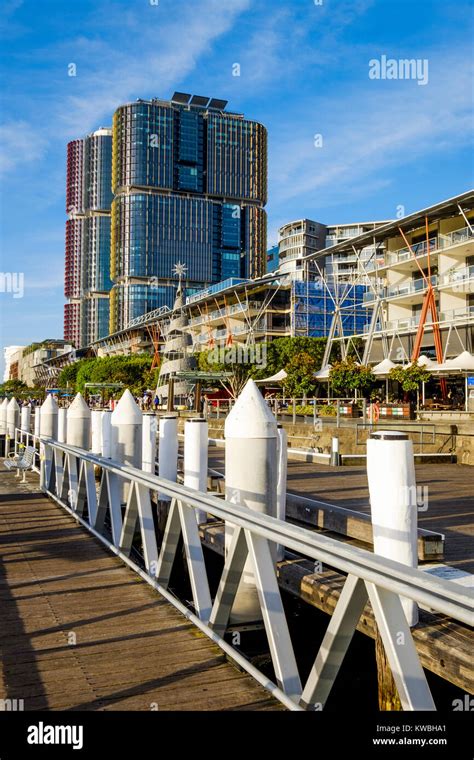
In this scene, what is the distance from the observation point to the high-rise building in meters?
168

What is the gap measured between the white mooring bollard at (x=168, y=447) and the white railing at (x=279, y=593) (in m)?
2.77

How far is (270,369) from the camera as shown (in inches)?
2506

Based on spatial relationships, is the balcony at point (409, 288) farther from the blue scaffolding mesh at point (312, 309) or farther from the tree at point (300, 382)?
the blue scaffolding mesh at point (312, 309)

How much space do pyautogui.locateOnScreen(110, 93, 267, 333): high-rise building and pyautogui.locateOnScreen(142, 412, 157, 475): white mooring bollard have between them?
15689 cm

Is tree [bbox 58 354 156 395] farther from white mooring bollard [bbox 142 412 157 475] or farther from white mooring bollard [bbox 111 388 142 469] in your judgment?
white mooring bollard [bbox 111 388 142 469]

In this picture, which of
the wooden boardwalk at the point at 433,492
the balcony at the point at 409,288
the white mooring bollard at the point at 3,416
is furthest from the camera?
the balcony at the point at 409,288

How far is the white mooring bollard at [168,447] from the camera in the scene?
31.9 ft

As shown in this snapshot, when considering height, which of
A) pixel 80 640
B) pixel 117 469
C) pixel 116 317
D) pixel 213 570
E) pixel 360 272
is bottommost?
pixel 213 570

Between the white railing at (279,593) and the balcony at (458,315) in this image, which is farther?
the balcony at (458,315)

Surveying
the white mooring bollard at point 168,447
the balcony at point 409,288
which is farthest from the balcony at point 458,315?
the white mooring bollard at point 168,447

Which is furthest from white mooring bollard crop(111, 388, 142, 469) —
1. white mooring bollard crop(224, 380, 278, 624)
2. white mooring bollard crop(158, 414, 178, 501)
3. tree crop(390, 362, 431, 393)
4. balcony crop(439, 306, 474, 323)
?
balcony crop(439, 306, 474, 323)
